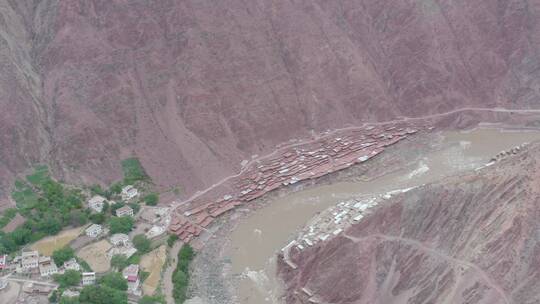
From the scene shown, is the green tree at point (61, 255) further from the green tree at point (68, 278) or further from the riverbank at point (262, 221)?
the riverbank at point (262, 221)

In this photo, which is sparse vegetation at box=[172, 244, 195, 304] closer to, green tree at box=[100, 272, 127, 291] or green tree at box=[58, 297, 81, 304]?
green tree at box=[100, 272, 127, 291]

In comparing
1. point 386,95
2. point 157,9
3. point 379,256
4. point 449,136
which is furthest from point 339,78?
point 379,256

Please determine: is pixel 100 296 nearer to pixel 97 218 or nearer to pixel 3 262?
pixel 3 262

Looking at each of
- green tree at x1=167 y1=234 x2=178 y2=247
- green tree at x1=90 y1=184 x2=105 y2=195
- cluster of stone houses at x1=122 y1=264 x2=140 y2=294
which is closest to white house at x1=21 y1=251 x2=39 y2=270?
cluster of stone houses at x1=122 y1=264 x2=140 y2=294

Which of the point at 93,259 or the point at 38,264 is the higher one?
the point at 38,264

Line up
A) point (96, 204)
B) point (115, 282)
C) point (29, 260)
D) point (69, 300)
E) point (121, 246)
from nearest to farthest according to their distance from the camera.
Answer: point (69, 300) < point (115, 282) < point (29, 260) < point (121, 246) < point (96, 204)

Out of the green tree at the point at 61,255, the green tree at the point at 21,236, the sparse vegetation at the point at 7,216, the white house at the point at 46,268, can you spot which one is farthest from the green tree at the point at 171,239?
the sparse vegetation at the point at 7,216

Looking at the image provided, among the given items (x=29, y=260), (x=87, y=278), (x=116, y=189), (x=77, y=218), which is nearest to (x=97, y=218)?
(x=77, y=218)
